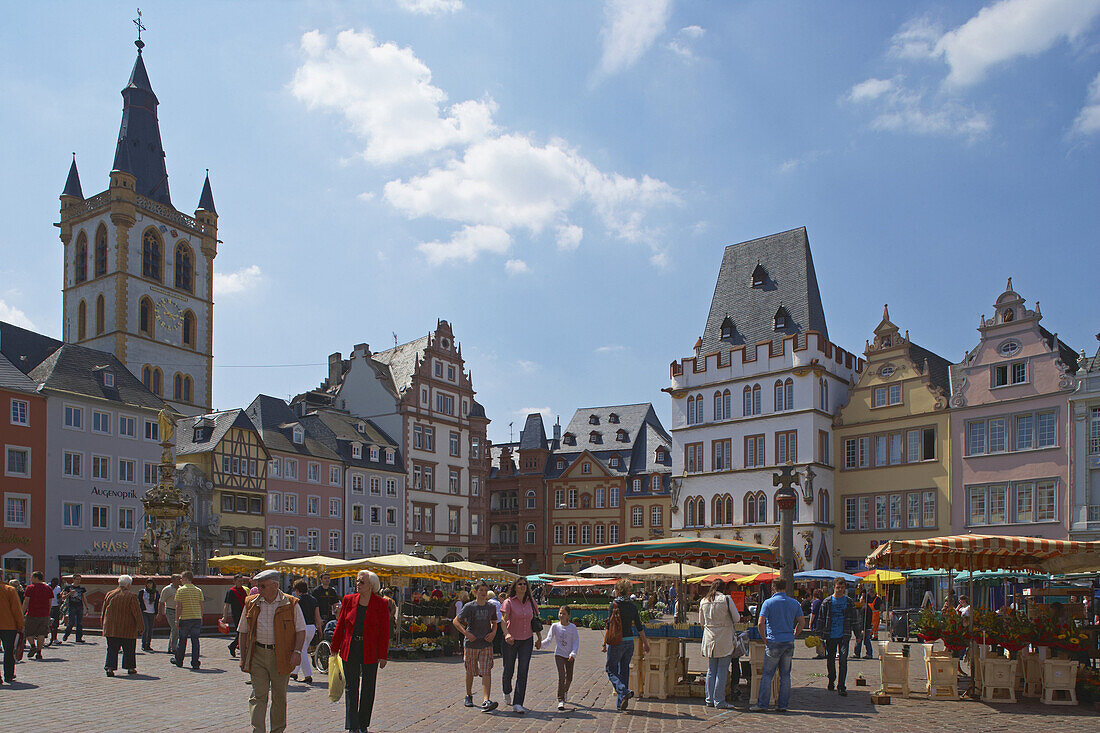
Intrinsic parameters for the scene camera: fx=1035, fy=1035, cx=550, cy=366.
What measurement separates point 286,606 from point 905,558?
11.4 meters

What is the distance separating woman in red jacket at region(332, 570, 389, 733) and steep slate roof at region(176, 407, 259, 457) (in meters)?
46.7

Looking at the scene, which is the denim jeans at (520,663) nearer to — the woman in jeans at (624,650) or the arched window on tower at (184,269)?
the woman in jeans at (624,650)

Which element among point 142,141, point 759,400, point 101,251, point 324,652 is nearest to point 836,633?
point 324,652

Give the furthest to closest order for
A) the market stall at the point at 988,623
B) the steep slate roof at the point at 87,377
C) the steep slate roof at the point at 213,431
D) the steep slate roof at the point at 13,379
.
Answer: the steep slate roof at the point at 213,431, the steep slate roof at the point at 87,377, the steep slate roof at the point at 13,379, the market stall at the point at 988,623

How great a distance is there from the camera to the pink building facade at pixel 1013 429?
4222 cm

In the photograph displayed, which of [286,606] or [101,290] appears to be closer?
[286,606]

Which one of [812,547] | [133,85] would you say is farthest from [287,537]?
[133,85]

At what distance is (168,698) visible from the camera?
46.6 ft

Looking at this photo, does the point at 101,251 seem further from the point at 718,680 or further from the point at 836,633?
the point at 718,680

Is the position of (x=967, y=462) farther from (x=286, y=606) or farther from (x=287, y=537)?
(x=286, y=606)

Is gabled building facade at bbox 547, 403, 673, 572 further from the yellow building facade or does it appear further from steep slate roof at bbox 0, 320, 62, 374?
steep slate roof at bbox 0, 320, 62, 374

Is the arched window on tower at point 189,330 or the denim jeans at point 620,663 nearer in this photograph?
the denim jeans at point 620,663

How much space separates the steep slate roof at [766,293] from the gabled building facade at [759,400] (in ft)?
0.22

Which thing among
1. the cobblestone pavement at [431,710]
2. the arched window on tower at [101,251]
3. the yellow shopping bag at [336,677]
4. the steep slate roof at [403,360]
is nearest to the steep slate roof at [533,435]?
the steep slate roof at [403,360]
